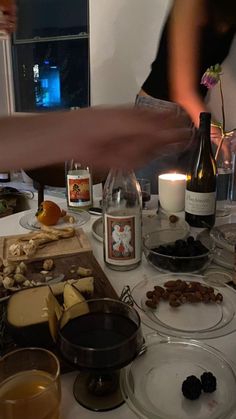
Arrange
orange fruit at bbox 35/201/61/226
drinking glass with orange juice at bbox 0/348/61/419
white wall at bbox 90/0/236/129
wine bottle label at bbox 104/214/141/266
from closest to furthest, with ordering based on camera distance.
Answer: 1. drinking glass with orange juice at bbox 0/348/61/419
2. wine bottle label at bbox 104/214/141/266
3. orange fruit at bbox 35/201/61/226
4. white wall at bbox 90/0/236/129

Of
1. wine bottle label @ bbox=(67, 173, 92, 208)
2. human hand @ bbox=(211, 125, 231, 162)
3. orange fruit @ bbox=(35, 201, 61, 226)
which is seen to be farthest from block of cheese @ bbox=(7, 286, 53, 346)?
human hand @ bbox=(211, 125, 231, 162)

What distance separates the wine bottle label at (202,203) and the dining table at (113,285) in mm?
107

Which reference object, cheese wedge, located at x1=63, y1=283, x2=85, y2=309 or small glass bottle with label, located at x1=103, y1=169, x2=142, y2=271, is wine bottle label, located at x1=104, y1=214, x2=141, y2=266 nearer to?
small glass bottle with label, located at x1=103, y1=169, x2=142, y2=271

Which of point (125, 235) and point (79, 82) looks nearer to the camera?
point (125, 235)

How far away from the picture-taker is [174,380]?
56cm

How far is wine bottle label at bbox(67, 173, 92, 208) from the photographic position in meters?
1.29

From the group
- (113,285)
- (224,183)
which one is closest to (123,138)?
(113,285)

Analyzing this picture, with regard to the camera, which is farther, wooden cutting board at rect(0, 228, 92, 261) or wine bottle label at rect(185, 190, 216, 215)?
wine bottle label at rect(185, 190, 216, 215)

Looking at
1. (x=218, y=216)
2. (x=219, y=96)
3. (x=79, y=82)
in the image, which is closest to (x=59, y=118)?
(x=218, y=216)

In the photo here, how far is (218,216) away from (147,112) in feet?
2.42

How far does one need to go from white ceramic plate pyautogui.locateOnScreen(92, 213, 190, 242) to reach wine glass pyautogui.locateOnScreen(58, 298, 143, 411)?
17.5 inches

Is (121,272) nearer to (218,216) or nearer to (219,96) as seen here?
(218,216)

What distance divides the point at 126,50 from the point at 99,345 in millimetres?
1521

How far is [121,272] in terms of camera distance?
2.93ft
